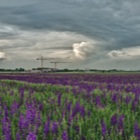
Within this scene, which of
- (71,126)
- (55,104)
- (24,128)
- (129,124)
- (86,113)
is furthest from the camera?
(55,104)

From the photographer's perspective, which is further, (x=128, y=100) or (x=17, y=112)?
(x=128, y=100)

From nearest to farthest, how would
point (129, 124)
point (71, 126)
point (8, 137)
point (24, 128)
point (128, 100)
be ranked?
point (8, 137)
point (24, 128)
point (71, 126)
point (129, 124)
point (128, 100)

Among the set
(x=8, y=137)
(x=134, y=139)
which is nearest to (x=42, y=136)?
(x=8, y=137)

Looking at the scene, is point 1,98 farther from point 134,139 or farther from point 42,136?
point 134,139

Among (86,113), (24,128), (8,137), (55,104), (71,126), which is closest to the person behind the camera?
(8,137)

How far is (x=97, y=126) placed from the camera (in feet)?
21.3

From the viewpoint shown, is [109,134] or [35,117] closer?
[109,134]

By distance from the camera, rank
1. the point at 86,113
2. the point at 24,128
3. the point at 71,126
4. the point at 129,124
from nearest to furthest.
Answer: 1. the point at 24,128
2. the point at 71,126
3. the point at 129,124
4. the point at 86,113

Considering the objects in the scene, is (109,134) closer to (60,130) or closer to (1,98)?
(60,130)

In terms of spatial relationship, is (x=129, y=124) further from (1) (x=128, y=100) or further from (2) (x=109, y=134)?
(1) (x=128, y=100)

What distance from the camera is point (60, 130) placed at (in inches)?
222

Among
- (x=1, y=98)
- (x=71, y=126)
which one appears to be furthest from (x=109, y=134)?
(x=1, y=98)

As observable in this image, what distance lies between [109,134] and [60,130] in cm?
85

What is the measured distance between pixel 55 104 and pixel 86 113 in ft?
6.21
